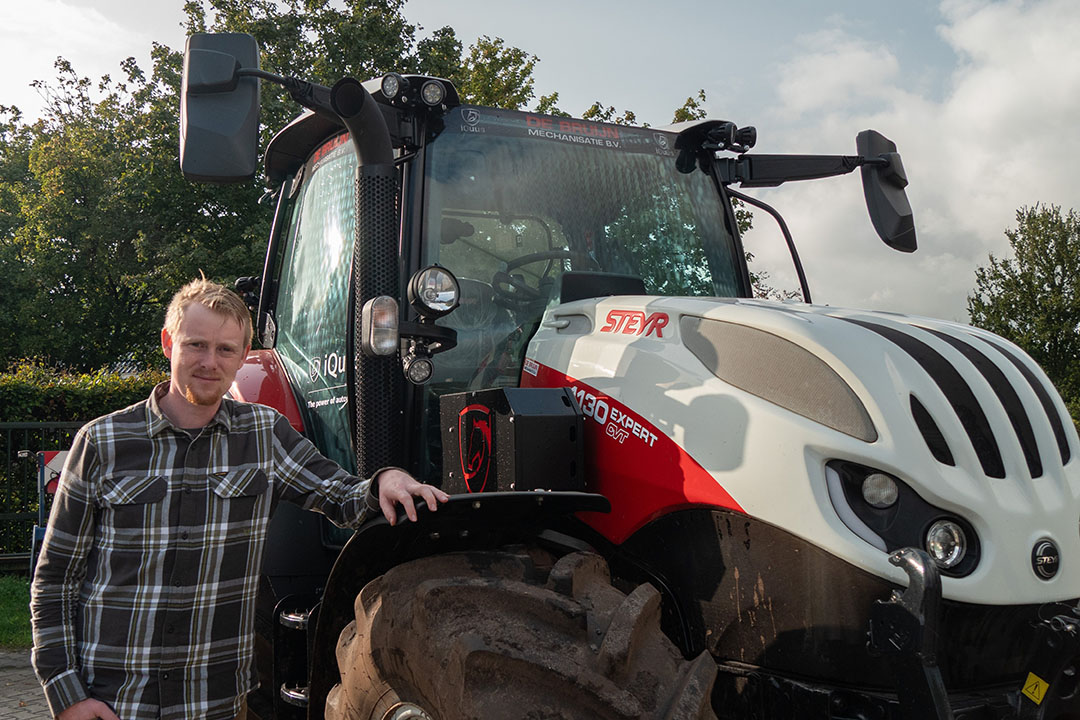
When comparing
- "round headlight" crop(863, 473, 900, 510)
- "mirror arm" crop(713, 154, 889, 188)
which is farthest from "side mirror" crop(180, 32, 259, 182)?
"mirror arm" crop(713, 154, 889, 188)

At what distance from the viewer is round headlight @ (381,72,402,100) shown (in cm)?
320

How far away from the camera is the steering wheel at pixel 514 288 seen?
3201 millimetres

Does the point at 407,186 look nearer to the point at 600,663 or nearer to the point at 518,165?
the point at 518,165

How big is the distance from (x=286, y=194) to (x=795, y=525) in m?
2.97

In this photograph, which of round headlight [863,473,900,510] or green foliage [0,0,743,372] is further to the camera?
green foliage [0,0,743,372]

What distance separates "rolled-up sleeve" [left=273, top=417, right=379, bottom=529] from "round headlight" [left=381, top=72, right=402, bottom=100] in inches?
45.3

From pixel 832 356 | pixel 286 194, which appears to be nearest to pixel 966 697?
pixel 832 356

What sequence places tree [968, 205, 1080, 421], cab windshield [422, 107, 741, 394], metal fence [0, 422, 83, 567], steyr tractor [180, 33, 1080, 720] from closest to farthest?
steyr tractor [180, 33, 1080, 720] < cab windshield [422, 107, 741, 394] < metal fence [0, 422, 83, 567] < tree [968, 205, 1080, 421]

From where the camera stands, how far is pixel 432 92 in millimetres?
3242

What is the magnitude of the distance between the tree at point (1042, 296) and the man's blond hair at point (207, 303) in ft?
91.8

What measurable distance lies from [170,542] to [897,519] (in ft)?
5.74

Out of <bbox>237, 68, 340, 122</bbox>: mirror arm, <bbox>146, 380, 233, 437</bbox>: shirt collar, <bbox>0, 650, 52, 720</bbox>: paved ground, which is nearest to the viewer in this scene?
<bbox>146, 380, 233, 437</bbox>: shirt collar

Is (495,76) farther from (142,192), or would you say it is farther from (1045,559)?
(1045,559)

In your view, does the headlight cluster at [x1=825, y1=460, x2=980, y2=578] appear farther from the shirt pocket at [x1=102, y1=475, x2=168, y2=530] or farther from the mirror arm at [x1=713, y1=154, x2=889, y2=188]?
the mirror arm at [x1=713, y1=154, x2=889, y2=188]
